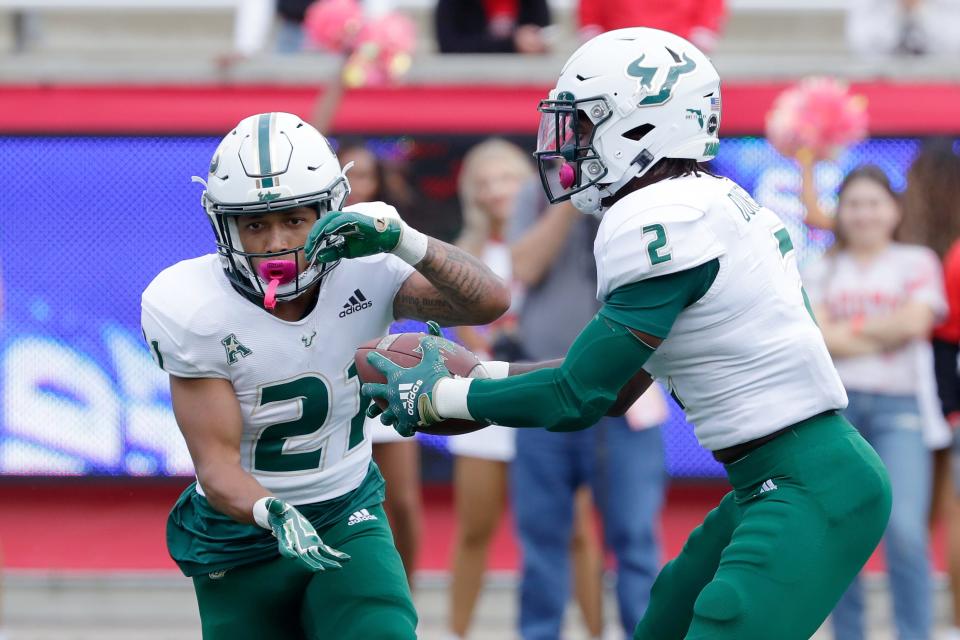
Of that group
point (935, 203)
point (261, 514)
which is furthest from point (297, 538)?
point (935, 203)

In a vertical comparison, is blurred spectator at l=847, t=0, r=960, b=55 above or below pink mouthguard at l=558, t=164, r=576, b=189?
below

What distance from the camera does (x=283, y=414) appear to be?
3809 millimetres

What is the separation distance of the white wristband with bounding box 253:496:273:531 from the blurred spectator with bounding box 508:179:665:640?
1972 millimetres

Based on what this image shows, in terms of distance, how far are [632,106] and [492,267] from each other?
8.27 ft

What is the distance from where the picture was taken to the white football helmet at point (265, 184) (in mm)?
3707

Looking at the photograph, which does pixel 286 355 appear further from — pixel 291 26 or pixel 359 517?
pixel 291 26

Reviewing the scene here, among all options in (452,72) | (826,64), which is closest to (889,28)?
(826,64)

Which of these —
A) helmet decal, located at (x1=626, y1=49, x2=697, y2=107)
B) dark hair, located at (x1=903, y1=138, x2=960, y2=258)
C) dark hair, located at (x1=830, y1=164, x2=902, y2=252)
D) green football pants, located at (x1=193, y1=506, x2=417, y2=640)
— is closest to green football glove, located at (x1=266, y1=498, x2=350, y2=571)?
green football pants, located at (x1=193, y1=506, x2=417, y2=640)

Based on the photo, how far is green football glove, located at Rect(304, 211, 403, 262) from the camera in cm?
349

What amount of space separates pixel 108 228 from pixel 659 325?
391 cm

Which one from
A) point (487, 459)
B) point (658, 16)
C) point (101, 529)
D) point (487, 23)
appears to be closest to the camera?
point (487, 459)

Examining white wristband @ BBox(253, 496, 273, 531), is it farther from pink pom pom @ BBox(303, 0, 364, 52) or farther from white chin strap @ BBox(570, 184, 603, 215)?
pink pom pom @ BBox(303, 0, 364, 52)

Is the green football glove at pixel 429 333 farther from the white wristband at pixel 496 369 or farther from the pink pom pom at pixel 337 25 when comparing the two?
the pink pom pom at pixel 337 25

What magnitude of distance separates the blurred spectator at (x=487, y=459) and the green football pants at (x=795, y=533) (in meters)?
2.26
